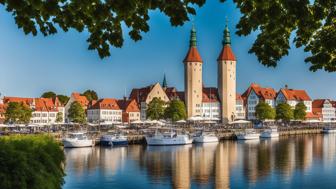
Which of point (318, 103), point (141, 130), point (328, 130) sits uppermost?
point (318, 103)

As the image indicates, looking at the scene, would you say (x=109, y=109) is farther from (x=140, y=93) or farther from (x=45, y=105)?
(x=45, y=105)

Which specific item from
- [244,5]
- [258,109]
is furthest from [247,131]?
[244,5]

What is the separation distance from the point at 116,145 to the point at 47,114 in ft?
122

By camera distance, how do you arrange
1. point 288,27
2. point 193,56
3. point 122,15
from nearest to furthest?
point 122,15
point 288,27
point 193,56

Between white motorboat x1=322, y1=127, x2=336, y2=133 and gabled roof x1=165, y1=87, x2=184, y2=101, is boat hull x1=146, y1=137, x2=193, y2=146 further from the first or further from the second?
white motorboat x1=322, y1=127, x2=336, y2=133

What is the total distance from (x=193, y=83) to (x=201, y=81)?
2.01 meters

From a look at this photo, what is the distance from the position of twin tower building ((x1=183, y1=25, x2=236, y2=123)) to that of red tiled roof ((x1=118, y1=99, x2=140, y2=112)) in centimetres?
983

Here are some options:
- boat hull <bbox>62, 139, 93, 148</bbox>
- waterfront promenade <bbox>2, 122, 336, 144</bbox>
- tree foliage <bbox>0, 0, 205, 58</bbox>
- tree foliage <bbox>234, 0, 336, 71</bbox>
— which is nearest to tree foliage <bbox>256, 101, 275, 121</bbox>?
waterfront promenade <bbox>2, 122, 336, 144</bbox>

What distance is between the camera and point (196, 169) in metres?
35.6

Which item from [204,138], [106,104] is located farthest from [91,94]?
[204,138]

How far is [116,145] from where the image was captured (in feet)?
187

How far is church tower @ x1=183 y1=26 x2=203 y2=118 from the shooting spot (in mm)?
96812

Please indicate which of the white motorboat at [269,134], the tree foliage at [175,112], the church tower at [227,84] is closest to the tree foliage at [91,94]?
the church tower at [227,84]

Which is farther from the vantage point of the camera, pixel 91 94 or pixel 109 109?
pixel 91 94
